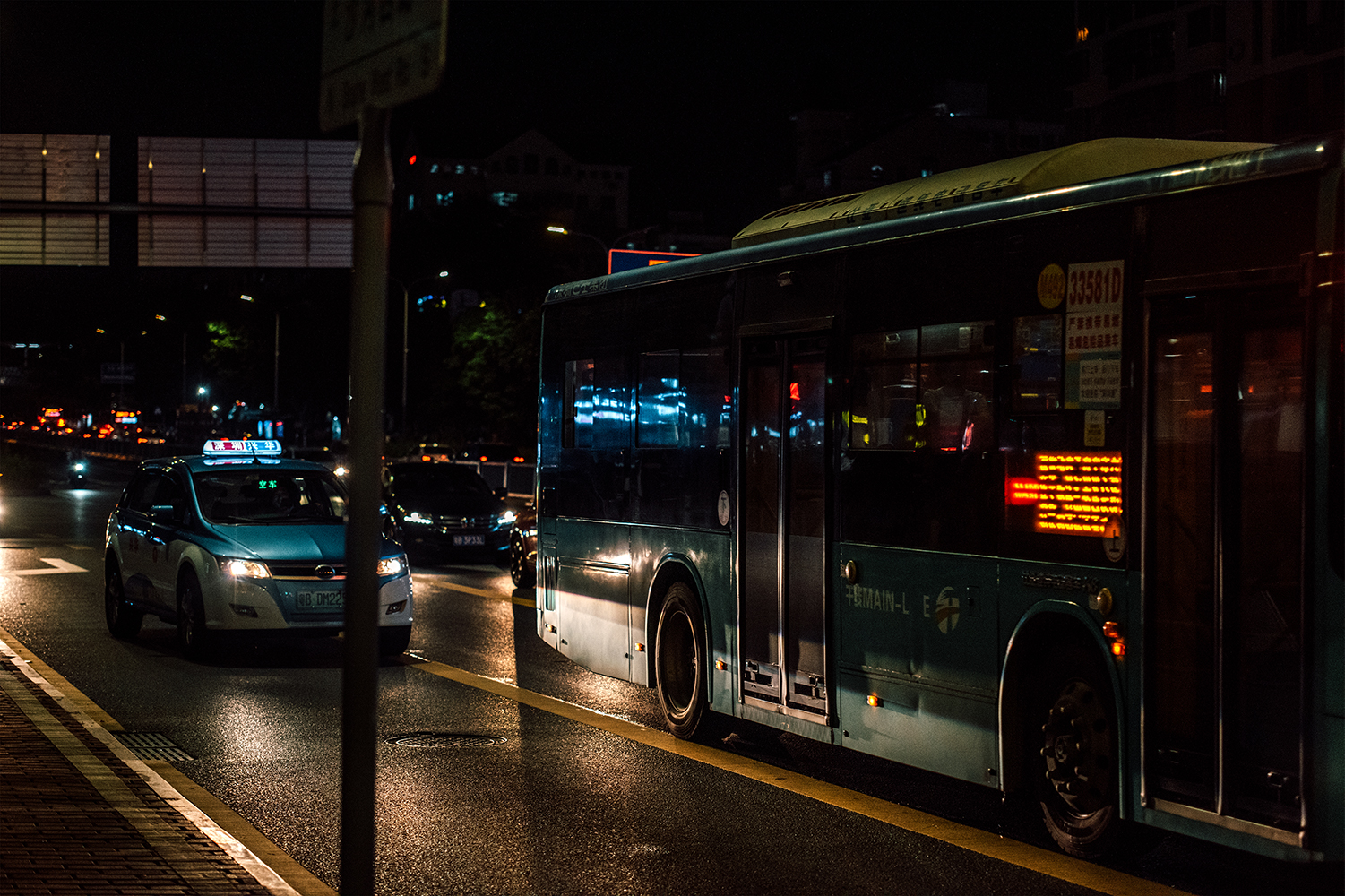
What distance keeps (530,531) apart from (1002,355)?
13.5 metres

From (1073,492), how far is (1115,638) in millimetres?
724

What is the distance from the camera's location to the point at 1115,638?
7098 mm

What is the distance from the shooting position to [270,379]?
10625cm

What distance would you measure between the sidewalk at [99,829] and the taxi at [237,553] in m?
3.47

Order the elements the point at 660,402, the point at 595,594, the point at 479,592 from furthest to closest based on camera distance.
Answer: the point at 479,592 < the point at 595,594 < the point at 660,402

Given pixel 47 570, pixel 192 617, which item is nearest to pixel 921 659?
pixel 192 617

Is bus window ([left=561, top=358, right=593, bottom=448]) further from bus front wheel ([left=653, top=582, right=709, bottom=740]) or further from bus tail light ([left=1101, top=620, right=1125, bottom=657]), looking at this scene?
bus tail light ([left=1101, top=620, right=1125, bottom=657])

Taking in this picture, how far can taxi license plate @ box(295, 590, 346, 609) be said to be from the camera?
45.8 feet

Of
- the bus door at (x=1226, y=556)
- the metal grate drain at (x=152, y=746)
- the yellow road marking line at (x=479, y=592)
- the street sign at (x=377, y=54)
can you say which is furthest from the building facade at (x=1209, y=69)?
the street sign at (x=377, y=54)

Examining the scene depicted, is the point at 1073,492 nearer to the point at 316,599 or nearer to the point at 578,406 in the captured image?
the point at 578,406

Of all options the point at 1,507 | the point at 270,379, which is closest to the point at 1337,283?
the point at 1,507

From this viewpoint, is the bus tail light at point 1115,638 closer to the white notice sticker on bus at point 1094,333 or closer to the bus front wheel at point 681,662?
the white notice sticker on bus at point 1094,333

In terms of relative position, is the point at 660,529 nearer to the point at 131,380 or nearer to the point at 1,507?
the point at 1,507

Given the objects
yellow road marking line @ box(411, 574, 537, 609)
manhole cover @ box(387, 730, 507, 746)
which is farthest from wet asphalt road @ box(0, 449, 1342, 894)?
yellow road marking line @ box(411, 574, 537, 609)
